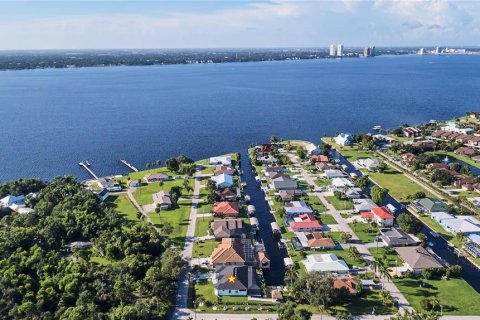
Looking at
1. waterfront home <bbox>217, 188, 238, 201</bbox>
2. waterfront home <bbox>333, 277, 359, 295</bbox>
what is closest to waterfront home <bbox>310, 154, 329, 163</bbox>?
waterfront home <bbox>217, 188, 238, 201</bbox>

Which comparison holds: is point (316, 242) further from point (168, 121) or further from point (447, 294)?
point (168, 121)

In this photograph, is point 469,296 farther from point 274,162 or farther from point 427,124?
point 427,124

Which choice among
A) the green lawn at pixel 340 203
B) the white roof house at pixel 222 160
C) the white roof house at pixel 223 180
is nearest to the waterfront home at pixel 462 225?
the green lawn at pixel 340 203

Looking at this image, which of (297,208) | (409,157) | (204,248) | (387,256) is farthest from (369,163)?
(204,248)

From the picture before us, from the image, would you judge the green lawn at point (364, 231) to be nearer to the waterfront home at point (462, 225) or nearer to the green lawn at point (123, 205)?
the waterfront home at point (462, 225)

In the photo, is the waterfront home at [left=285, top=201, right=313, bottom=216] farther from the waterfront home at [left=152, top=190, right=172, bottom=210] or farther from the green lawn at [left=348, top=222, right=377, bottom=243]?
the waterfront home at [left=152, top=190, right=172, bottom=210]

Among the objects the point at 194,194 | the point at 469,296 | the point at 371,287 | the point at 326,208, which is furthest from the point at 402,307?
the point at 194,194
